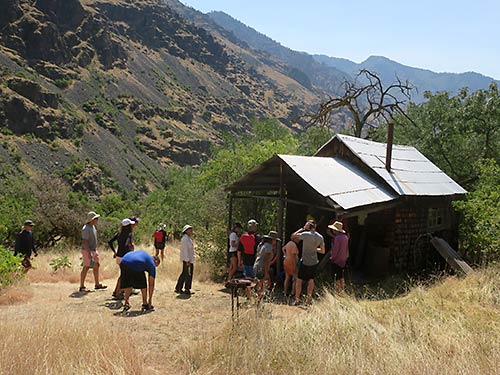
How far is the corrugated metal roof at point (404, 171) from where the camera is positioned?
11.9 m

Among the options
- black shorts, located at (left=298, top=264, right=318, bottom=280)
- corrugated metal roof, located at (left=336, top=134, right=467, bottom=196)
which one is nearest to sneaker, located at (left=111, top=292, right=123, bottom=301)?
black shorts, located at (left=298, top=264, right=318, bottom=280)

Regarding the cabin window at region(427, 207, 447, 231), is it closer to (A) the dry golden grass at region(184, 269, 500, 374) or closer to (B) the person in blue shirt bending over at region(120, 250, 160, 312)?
(A) the dry golden grass at region(184, 269, 500, 374)

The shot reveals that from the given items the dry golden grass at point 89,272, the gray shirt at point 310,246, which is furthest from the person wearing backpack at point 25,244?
the gray shirt at point 310,246

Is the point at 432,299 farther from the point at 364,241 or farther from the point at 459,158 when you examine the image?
the point at 459,158

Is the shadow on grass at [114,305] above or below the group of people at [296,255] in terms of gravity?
below

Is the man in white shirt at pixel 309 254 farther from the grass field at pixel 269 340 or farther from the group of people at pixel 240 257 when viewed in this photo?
the grass field at pixel 269 340

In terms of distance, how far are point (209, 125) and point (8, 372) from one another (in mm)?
102375

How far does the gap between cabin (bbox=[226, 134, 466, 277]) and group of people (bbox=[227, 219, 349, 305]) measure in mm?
1140

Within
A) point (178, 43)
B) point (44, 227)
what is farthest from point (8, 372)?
point (178, 43)

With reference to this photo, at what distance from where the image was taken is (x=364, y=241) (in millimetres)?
12398

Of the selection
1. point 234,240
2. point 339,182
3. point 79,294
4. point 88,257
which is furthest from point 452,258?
point 79,294

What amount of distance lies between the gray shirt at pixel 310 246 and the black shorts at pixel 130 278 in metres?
2.97

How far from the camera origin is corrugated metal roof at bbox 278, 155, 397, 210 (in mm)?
9719

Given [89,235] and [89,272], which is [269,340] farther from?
[89,272]
